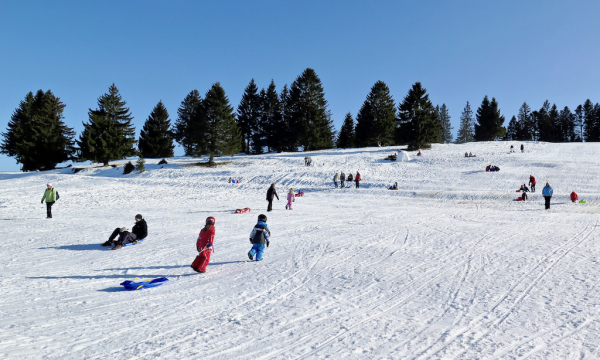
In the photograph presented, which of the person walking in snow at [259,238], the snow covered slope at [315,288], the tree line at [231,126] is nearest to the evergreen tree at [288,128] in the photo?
the tree line at [231,126]

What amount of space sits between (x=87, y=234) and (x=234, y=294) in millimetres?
8617

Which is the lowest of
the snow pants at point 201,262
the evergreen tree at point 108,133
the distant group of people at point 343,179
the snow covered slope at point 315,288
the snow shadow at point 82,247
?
the snow covered slope at point 315,288

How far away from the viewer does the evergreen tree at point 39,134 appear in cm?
4584

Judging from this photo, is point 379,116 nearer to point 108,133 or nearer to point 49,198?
point 108,133

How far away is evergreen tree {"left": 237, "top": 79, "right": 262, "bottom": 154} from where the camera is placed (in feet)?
197

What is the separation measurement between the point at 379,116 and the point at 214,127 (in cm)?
2866

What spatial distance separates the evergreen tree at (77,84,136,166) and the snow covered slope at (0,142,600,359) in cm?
3063

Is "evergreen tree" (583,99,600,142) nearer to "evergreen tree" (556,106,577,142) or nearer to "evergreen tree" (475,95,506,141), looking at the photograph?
"evergreen tree" (556,106,577,142)

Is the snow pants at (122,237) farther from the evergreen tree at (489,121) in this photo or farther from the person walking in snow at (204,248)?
the evergreen tree at (489,121)

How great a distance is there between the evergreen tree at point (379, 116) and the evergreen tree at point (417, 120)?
5.36 metres

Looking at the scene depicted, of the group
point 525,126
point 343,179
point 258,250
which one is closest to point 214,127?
point 343,179

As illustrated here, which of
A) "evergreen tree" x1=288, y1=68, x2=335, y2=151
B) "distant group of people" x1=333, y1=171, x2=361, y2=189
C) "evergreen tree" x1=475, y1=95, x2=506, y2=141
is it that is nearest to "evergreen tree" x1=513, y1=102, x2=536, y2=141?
"evergreen tree" x1=475, y1=95, x2=506, y2=141

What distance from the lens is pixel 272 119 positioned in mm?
59406

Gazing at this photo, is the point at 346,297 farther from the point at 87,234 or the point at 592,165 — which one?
the point at 592,165
